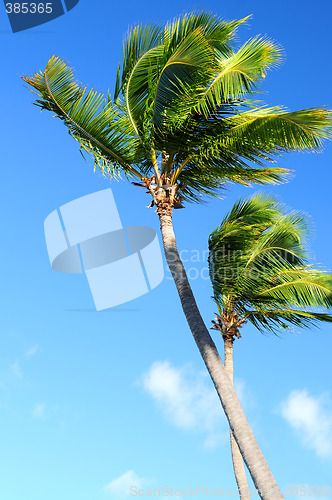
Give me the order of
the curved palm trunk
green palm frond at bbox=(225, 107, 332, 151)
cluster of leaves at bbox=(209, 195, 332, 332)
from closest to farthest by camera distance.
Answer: the curved palm trunk
green palm frond at bbox=(225, 107, 332, 151)
cluster of leaves at bbox=(209, 195, 332, 332)

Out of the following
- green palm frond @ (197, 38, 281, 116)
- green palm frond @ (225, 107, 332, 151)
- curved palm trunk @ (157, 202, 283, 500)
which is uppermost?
green palm frond @ (197, 38, 281, 116)

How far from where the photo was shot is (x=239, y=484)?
1147cm

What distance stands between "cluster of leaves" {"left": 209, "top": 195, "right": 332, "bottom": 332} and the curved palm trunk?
154 cm

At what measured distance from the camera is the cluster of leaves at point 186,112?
8.45 metres

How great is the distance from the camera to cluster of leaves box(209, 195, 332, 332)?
10.0 meters

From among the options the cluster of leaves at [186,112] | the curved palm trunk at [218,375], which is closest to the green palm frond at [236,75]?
the cluster of leaves at [186,112]

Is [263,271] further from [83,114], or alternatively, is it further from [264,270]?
[83,114]

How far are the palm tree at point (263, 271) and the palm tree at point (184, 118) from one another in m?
1.49

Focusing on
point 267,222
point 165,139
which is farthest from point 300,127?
point 267,222

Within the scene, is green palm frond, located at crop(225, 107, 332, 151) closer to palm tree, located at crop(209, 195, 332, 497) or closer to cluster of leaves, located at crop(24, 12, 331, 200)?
cluster of leaves, located at crop(24, 12, 331, 200)

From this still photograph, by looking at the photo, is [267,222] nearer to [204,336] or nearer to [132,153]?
[132,153]

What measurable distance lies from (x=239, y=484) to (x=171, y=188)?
7.23 metres

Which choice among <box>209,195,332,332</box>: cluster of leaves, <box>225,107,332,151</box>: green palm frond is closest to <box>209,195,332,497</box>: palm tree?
<box>209,195,332,332</box>: cluster of leaves

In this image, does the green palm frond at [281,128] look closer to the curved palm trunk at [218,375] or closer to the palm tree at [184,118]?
the palm tree at [184,118]
